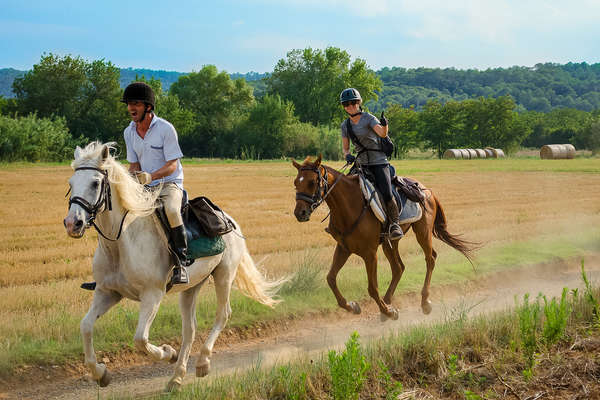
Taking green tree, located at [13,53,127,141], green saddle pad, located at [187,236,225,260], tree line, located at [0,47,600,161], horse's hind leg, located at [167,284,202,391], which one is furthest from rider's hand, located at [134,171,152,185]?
green tree, located at [13,53,127,141]

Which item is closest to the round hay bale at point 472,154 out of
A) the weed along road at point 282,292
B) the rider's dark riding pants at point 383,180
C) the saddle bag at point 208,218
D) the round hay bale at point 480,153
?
the round hay bale at point 480,153

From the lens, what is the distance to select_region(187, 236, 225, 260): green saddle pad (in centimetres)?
588

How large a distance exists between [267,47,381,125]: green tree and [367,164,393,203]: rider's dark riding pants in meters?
70.8

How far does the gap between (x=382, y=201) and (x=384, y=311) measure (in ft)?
5.32

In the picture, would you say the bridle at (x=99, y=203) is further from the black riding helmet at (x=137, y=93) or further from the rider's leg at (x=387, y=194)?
the rider's leg at (x=387, y=194)

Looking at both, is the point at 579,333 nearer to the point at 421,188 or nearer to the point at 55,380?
the point at 421,188

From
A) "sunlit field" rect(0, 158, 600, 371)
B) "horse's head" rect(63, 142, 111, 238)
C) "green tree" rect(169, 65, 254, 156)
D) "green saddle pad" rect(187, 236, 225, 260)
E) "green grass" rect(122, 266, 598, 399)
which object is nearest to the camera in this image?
"horse's head" rect(63, 142, 111, 238)

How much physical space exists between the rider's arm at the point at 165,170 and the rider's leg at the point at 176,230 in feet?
0.59

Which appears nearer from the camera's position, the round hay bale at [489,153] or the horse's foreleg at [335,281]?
the horse's foreleg at [335,281]

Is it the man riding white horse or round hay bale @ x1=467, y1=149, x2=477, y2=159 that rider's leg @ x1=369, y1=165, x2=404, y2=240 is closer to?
the man riding white horse

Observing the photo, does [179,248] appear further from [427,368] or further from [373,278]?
[373,278]

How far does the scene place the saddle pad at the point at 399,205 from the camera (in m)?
8.16

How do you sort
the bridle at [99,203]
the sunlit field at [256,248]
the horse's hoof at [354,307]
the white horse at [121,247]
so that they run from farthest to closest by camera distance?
the horse's hoof at [354,307], the sunlit field at [256,248], the white horse at [121,247], the bridle at [99,203]

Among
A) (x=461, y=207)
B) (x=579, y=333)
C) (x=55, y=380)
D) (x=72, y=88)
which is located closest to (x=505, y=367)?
(x=579, y=333)
